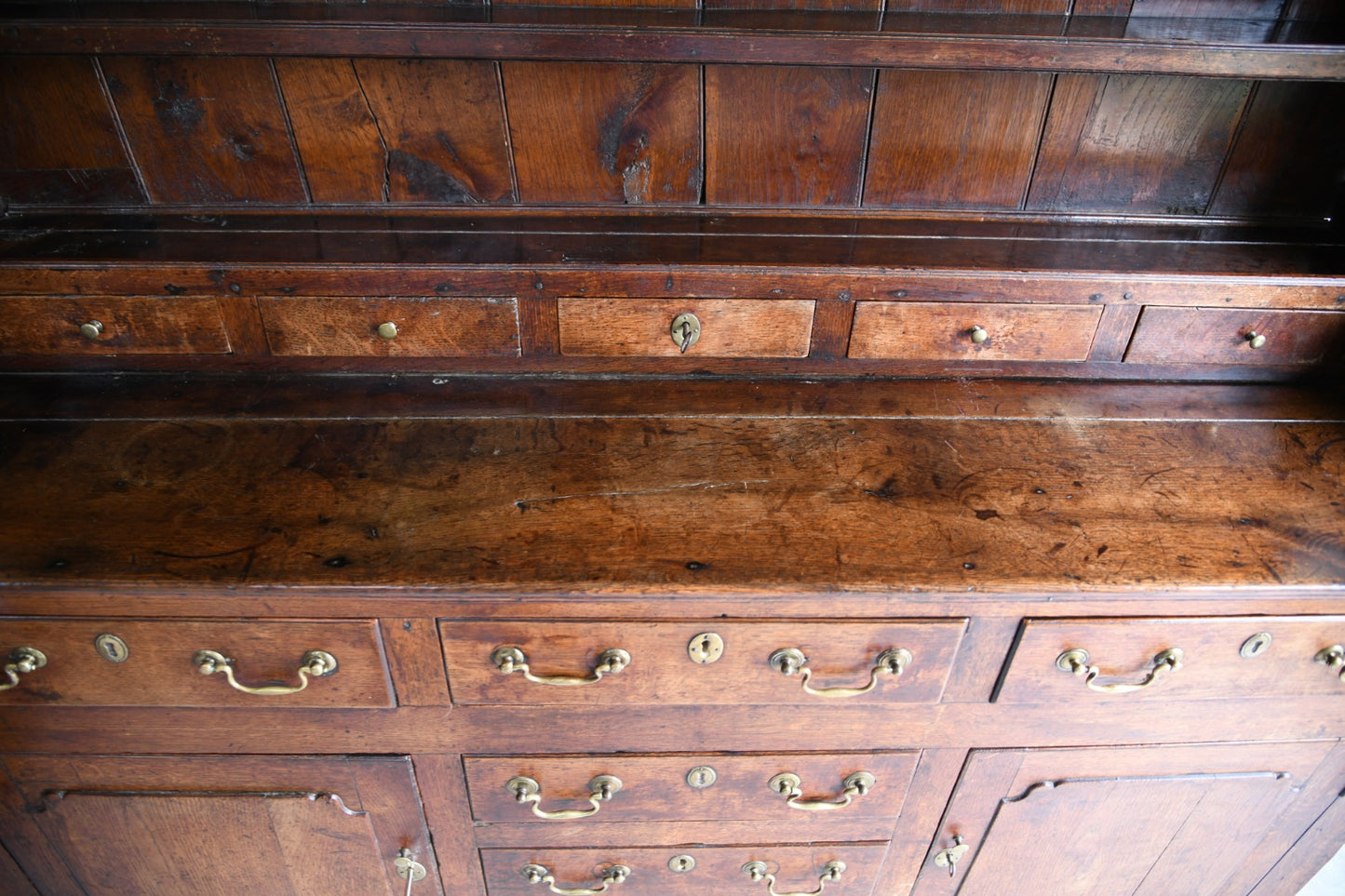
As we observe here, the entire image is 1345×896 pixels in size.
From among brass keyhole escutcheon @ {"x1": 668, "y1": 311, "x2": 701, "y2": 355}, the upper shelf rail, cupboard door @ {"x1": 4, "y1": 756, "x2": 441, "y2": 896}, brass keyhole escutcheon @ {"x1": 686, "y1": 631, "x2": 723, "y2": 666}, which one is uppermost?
the upper shelf rail

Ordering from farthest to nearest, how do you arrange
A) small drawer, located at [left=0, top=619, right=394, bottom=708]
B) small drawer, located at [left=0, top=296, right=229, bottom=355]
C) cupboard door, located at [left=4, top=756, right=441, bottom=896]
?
small drawer, located at [left=0, top=296, right=229, bottom=355]
cupboard door, located at [left=4, top=756, right=441, bottom=896]
small drawer, located at [left=0, top=619, right=394, bottom=708]

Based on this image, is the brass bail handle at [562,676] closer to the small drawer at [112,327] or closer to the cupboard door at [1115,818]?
the cupboard door at [1115,818]

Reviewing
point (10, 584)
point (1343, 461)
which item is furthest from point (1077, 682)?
point (10, 584)

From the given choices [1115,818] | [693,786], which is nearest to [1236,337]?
[1115,818]

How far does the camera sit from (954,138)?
1.35m

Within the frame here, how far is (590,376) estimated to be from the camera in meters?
1.34

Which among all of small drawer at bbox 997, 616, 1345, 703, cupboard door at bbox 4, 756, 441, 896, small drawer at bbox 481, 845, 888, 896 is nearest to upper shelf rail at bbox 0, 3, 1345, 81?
small drawer at bbox 997, 616, 1345, 703

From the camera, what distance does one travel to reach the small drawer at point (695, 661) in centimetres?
103

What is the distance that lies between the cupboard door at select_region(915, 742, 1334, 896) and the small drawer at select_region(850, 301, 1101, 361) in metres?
0.63

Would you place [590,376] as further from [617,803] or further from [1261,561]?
[1261,561]

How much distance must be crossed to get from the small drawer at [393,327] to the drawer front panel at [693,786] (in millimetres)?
636

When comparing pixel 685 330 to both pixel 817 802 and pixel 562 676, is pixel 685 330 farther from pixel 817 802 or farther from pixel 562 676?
pixel 817 802

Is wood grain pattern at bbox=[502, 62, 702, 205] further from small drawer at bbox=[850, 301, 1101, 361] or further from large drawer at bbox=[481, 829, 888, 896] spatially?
large drawer at bbox=[481, 829, 888, 896]

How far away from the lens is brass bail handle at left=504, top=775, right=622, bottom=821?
1162 millimetres
